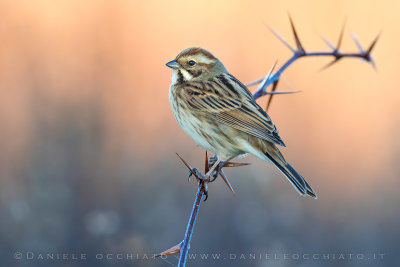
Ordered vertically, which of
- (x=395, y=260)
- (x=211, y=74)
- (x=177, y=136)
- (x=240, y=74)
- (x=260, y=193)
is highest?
(x=211, y=74)

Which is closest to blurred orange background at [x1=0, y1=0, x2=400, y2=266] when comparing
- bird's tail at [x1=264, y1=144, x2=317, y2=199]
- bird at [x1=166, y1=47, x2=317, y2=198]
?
bird at [x1=166, y1=47, x2=317, y2=198]

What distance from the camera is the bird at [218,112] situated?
3.97 meters

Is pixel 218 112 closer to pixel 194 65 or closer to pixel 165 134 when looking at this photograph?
pixel 194 65

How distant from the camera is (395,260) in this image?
629 cm

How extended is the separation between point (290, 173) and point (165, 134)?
133 inches

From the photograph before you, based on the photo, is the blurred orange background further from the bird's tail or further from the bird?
the bird's tail

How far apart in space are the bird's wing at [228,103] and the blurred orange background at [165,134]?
2280 mm

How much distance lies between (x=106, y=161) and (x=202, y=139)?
112 inches

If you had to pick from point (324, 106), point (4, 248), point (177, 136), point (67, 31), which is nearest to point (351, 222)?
point (324, 106)

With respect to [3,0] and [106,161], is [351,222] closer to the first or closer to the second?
[106,161]

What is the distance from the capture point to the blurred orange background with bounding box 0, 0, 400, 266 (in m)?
6.23

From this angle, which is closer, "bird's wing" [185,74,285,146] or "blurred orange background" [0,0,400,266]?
"bird's wing" [185,74,285,146]

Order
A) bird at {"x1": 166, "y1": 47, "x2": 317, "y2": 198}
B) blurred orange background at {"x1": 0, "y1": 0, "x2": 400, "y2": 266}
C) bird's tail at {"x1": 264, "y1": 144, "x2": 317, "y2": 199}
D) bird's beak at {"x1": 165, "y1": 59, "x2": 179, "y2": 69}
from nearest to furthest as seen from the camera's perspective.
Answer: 1. bird's tail at {"x1": 264, "y1": 144, "x2": 317, "y2": 199}
2. bird at {"x1": 166, "y1": 47, "x2": 317, "y2": 198}
3. bird's beak at {"x1": 165, "y1": 59, "x2": 179, "y2": 69}
4. blurred orange background at {"x1": 0, "y1": 0, "x2": 400, "y2": 266}

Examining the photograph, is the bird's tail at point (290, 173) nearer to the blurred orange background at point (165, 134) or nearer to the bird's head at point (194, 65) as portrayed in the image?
the bird's head at point (194, 65)
